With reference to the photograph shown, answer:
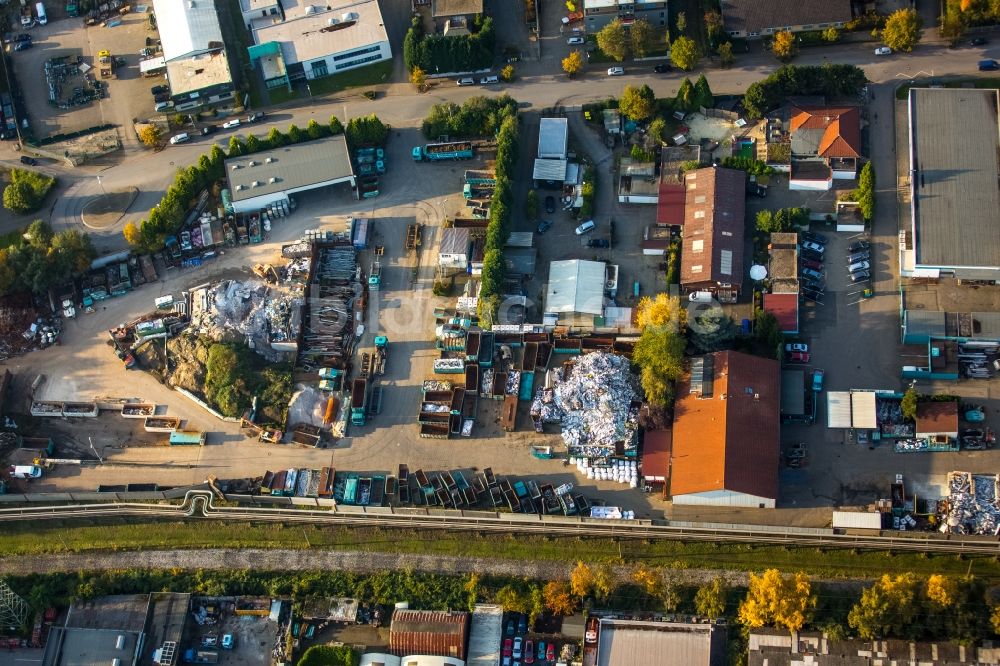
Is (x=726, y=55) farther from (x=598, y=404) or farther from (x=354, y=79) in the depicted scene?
(x=598, y=404)

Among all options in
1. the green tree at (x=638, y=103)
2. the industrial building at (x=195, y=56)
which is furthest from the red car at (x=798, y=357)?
the industrial building at (x=195, y=56)

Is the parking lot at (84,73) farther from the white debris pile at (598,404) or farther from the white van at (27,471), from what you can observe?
the white debris pile at (598,404)

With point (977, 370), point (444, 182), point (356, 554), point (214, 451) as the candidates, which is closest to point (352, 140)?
point (444, 182)

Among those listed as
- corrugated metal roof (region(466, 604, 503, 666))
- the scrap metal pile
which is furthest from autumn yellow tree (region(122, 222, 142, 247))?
corrugated metal roof (region(466, 604, 503, 666))

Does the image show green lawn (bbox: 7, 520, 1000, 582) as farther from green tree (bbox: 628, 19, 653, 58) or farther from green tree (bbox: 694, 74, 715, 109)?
green tree (bbox: 628, 19, 653, 58)

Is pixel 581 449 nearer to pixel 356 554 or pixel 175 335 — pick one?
pixel 356 554
